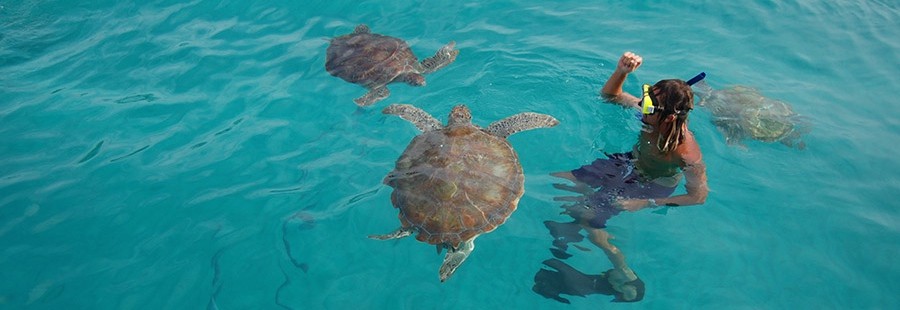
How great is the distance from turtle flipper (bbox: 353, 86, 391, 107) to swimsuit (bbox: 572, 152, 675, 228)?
130 inches

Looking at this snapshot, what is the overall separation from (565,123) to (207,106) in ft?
17.6

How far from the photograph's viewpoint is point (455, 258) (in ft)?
15.6

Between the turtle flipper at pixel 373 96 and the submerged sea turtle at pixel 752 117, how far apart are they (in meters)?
4.57

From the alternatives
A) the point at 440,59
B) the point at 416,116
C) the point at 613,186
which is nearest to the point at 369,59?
the point at 440,59

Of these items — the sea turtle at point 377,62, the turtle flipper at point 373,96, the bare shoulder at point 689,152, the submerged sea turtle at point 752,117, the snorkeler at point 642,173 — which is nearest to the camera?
the snorkeler at point 642,173

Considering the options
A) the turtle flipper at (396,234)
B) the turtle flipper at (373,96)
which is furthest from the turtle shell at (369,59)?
the turtle flipper at (396,234)

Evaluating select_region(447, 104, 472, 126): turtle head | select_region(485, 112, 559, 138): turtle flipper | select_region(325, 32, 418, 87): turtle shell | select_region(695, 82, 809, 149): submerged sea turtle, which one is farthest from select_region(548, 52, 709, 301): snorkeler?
select_region(325, 32, 418, 87): turtle shell

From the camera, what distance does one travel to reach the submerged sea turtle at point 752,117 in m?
6.37

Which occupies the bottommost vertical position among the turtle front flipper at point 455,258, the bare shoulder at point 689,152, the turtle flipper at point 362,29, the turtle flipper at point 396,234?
the turtle front flipper at point 455,258

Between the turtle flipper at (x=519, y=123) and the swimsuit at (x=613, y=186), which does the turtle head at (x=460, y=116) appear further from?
the swimsuit at (x=613, y=186)

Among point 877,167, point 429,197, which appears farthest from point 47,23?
point 877,167

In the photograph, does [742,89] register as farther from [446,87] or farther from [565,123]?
[446,87]

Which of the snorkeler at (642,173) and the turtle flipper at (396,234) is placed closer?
the snorkeler at (642,173)

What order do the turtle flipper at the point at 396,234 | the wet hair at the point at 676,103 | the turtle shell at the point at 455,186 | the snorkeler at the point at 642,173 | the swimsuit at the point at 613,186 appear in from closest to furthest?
the wet hair at the point at 676,103 → the snorkeler at the point at 642,173 → the turtle shell at the point at 455,186 → the turtle flipper at the point at 396,234 → the swimsuit at the point at 613,186
